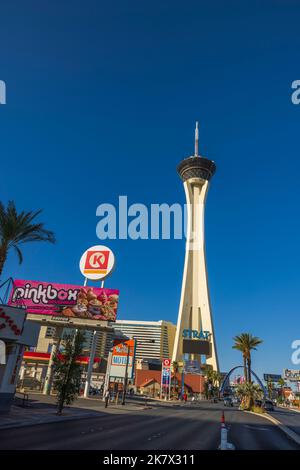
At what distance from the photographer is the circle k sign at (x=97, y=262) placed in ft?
178

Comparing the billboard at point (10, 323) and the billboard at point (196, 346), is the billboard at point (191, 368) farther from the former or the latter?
the billboard at point (10, 323)

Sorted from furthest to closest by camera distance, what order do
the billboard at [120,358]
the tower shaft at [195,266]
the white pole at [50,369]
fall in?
the tower shaft at [195,266]
the billboard at [120,358]
the white pole at [50,369]

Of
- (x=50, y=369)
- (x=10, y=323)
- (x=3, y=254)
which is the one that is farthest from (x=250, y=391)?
(x=3, y=254)

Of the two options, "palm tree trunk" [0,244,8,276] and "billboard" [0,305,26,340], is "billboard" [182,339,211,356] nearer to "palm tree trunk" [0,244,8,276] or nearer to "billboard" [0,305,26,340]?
"palm tree trunk" [0,244,8,276]

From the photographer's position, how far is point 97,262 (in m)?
55.3

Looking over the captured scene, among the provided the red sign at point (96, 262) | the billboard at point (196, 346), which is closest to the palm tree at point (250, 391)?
the red sign at point (96, 262)

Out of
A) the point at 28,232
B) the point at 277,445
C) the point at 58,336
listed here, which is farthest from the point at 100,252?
the point at 277,445

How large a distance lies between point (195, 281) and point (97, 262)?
79.0 metres

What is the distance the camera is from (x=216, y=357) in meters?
127

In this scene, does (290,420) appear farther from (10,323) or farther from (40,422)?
(10,323)

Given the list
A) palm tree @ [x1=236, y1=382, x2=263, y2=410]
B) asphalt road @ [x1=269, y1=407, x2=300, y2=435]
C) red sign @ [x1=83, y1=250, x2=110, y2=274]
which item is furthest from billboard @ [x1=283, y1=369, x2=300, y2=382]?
red sign @ [x1=83, y1=250, x2=110, y2=274]

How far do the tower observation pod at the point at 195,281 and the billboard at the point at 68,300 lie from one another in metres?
73.1
